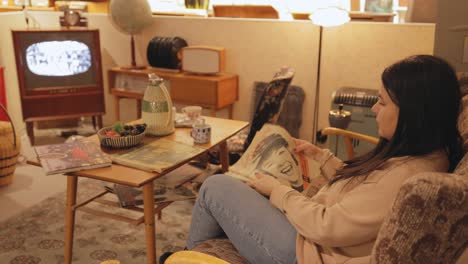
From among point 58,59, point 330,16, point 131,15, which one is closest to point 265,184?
point 330,16

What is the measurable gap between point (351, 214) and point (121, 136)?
1.11 metres

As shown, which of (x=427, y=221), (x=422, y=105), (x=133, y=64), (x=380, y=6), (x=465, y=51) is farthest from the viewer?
(x=133, y=64)

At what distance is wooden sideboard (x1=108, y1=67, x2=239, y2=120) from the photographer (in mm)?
3480

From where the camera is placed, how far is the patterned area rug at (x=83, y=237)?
2225 millimetres

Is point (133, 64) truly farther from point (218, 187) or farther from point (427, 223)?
point (427, 223)

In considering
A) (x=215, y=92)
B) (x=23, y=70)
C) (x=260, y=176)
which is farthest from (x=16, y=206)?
(x=260, y=176)

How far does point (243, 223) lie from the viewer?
1459 mm

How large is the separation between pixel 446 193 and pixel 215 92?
270cm

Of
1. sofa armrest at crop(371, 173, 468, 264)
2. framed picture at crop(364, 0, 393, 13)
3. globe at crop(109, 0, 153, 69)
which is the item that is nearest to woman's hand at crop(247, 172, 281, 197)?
sofa armrest at crop(371, 173, 468, 264)

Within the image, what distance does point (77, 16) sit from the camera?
3988 mm

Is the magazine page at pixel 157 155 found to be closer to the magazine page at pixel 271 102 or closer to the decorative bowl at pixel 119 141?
the decorative bowl at pixel 119 141

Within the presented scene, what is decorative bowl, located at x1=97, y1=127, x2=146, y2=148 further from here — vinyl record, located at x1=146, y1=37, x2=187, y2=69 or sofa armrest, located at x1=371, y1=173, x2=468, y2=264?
vinyl record, located at x1=146, y1=37, x2=187, y2=69

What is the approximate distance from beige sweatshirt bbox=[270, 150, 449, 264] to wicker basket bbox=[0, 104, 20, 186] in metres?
2.26

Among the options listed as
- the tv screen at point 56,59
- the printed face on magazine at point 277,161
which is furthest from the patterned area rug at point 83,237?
the tv screen at point 56,59
